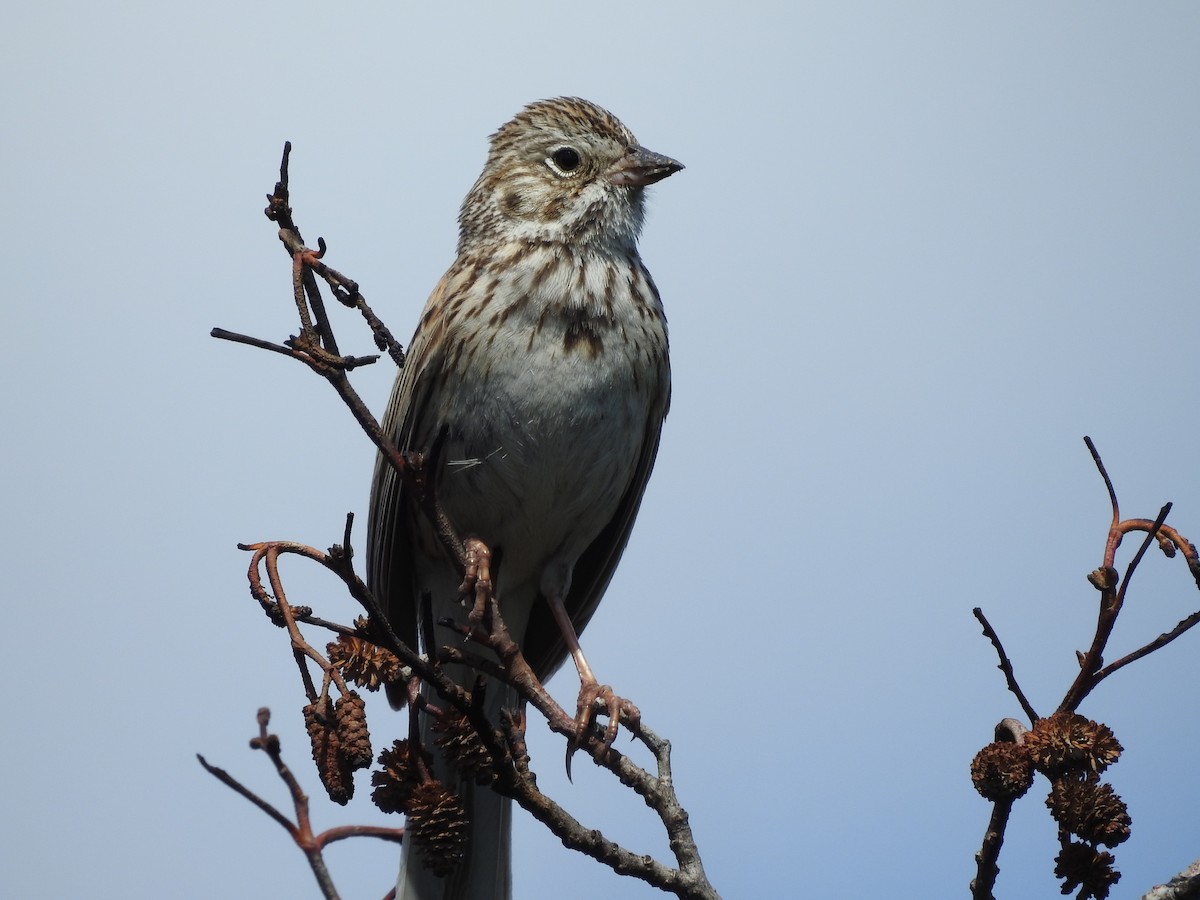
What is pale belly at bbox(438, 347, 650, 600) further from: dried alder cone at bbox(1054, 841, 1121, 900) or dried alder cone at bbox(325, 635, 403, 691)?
dried alder cone at bbox(1054, 841, 1121, 900)

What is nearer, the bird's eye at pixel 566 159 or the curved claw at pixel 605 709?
the curved claw at pixel 605 709

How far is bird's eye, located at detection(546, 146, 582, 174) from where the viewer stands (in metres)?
5.43

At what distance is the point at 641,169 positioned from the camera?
5.28 meters

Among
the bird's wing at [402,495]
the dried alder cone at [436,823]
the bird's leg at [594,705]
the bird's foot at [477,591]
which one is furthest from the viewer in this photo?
the bird's wing at [402,495]

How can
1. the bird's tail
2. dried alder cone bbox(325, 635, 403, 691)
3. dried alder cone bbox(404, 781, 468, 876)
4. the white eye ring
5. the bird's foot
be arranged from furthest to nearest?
the white eye ring, the bird's tail, the bird's foot, dried alder cone bbox(325, 635, 403, 691), dried alder cone bbox(404, 781, 468, 876)

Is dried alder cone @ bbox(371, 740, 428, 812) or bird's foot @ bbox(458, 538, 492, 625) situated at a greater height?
bird's foot @ bbox(458, 538, 492, 625)

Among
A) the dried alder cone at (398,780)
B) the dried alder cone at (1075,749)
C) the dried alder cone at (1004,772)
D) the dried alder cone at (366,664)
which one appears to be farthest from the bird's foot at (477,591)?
the dried alder cone at (1075,749)

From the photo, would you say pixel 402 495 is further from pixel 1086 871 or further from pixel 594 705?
pixel 1086 871

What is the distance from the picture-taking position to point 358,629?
3.22 metres

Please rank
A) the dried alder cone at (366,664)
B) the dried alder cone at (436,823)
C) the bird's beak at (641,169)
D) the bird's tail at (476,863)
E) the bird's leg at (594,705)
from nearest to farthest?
1. the dried alder cone at (436,823)
2. the dried alder cone at (366,664)
3. the bird's leg at (594,705)
4. the bird's tail at (476,863)
5. the bird's beak at (641,169)

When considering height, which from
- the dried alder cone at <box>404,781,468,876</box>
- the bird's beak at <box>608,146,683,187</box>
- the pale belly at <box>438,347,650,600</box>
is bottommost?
the dried alder cone at <box>404,781,468,876</box>

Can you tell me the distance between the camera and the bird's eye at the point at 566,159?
5426 millimetres

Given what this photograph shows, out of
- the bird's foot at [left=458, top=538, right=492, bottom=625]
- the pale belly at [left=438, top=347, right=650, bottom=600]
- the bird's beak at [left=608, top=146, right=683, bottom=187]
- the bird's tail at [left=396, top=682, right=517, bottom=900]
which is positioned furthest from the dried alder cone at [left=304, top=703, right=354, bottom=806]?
the bird's beak at [left=608, top=146, right=683, bottom=187]

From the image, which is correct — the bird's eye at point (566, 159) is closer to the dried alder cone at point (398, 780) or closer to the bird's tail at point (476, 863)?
the bird's tail at point (476, 863)
